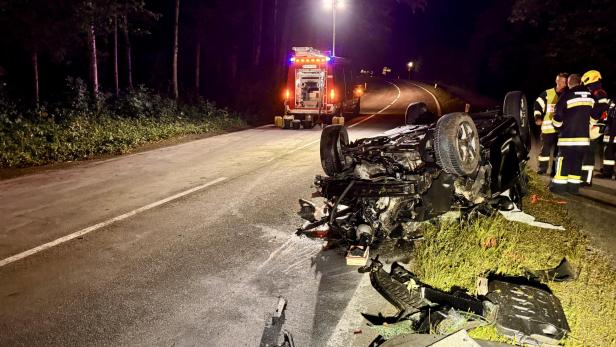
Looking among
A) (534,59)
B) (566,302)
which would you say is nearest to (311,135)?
(566,302)

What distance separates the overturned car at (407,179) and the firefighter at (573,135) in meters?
1.93

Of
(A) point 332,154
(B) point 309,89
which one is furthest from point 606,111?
(B) point 309,89

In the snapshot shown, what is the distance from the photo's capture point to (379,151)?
17.1ft

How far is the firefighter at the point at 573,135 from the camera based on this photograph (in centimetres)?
694

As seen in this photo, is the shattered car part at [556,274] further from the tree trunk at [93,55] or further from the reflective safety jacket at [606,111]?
Result: the tree trunk at [93,55]

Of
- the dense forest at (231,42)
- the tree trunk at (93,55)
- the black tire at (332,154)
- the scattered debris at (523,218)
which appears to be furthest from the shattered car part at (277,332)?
the tree trunk at (93,55)

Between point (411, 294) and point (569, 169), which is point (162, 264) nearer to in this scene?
point (411, 294)

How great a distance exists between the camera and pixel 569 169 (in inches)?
276

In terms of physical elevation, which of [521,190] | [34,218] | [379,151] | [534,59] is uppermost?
[534,59]

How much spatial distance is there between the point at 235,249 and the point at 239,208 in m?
1.55

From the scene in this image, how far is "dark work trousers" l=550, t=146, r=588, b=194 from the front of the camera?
697cm

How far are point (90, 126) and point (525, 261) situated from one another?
1302 centimetres

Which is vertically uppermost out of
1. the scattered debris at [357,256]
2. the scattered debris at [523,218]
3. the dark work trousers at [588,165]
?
the dark work trousers at [588,165]

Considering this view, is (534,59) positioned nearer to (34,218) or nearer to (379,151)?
(379,151)
